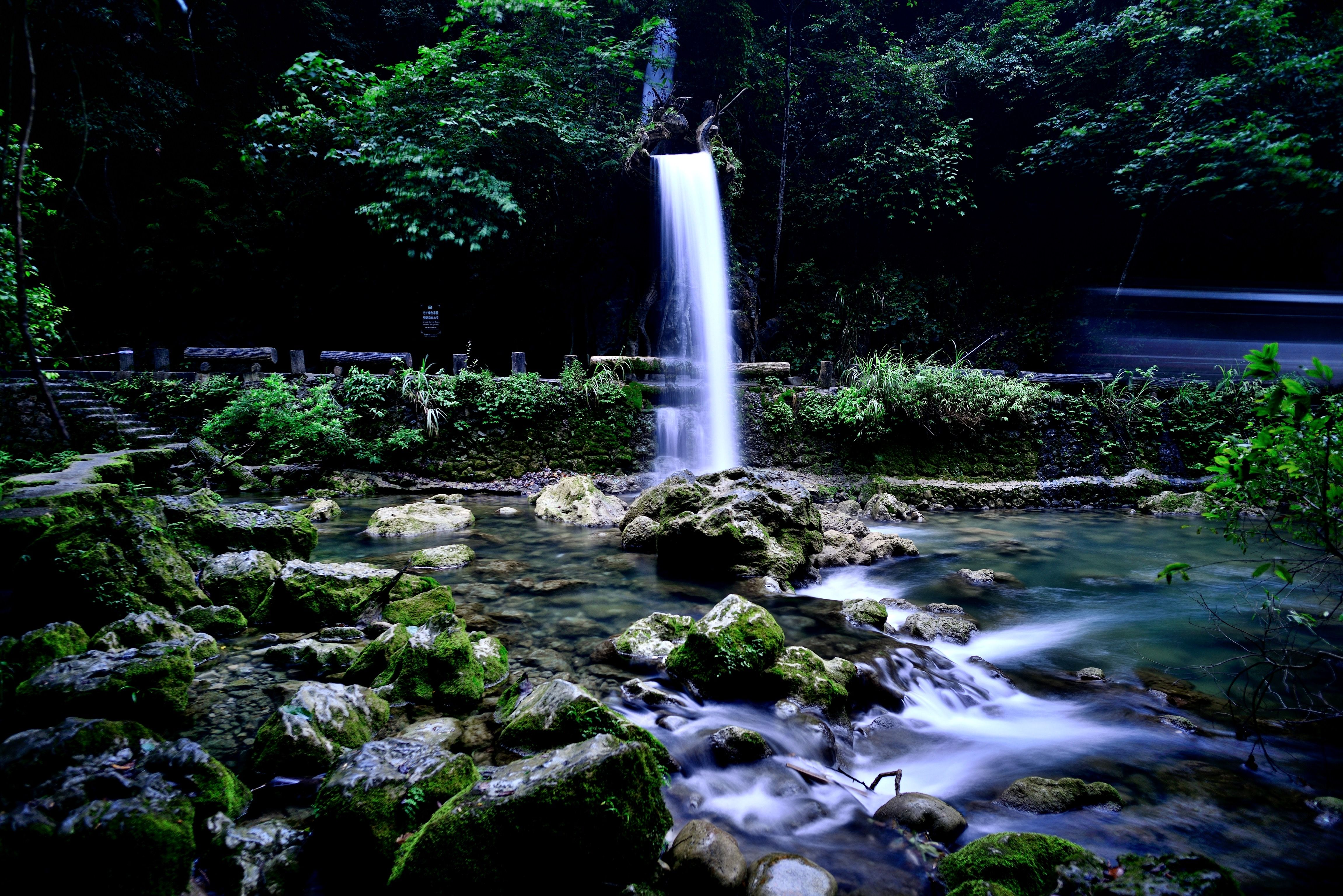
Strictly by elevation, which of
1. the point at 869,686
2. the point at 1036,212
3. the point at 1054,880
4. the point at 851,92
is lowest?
the point at 869,686

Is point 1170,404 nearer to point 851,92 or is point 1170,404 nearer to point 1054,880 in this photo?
point 851,92

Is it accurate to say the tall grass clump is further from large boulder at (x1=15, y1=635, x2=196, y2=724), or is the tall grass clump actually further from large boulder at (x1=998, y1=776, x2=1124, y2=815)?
large boulder at (x1=15, y1=635, x2=196, y2=724)

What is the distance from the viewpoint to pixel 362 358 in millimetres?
11672

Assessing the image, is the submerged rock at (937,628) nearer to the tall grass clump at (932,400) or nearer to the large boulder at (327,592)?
the large boulder at (327,592)

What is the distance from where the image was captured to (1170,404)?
11906 mm

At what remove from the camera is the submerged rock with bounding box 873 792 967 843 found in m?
2.49

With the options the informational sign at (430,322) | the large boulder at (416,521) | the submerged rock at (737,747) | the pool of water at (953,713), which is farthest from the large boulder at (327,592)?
the informational sign at (430,322)

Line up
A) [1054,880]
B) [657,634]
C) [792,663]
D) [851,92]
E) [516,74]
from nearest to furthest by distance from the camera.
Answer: [1054,880] < [792,663] < [657,634] < [516,74] < [851,92]

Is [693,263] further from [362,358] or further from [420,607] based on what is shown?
[420,607]

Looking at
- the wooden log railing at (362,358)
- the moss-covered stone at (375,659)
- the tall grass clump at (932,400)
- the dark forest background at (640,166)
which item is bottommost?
the moss-covered stone at (375,659)

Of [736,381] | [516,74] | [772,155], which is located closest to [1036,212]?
[772,155]

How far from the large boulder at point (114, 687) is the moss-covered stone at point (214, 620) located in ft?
3.06

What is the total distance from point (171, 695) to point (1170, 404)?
51.5ft

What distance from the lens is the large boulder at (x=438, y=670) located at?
3.24 metres
